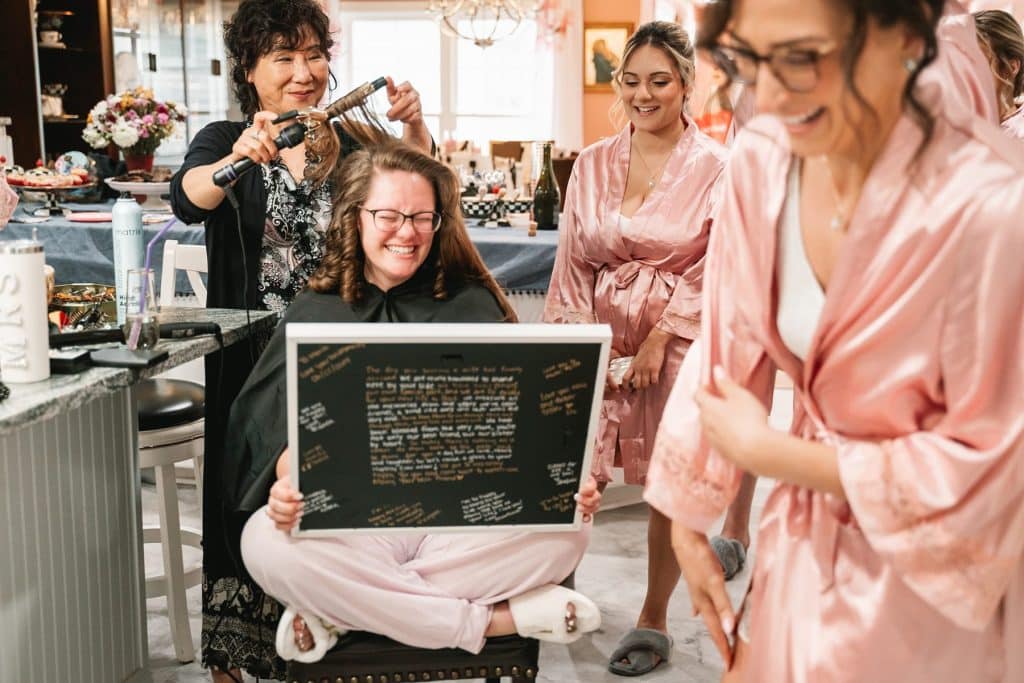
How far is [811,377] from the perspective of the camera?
3.38 ft

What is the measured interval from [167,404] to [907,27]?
196 centimetres

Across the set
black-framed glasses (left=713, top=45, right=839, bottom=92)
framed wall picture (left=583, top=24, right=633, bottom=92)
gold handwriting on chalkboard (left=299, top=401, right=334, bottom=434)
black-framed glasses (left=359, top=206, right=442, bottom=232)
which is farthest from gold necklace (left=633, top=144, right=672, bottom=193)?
framed wall picture (left=583, top=24, right=633, bottom=92)

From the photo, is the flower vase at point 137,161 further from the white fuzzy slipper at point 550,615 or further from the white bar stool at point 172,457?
the white fuzzy slipper at point 550,615

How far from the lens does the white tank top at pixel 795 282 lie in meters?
1.03

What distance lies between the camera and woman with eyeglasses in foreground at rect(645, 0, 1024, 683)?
35.2 inches

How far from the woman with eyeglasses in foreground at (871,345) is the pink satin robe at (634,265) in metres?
1.29

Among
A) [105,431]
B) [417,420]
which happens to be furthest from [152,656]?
[417,420]

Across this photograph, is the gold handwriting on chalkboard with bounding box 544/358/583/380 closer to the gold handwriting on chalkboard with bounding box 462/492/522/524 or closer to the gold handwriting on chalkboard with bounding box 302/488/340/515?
the gold handwriting on chalkboard with bounding box 462/492/522/524

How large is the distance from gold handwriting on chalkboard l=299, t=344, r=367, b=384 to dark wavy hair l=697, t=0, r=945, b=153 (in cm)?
73

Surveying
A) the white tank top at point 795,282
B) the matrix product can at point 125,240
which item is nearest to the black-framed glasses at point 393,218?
the matrix product can at point 125,240

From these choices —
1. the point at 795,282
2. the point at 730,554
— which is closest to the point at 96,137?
the point at 730,554

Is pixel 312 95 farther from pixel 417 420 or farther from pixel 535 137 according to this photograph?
pixel 535 137

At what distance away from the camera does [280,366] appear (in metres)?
1.82

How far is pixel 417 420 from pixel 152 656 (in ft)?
4.50
